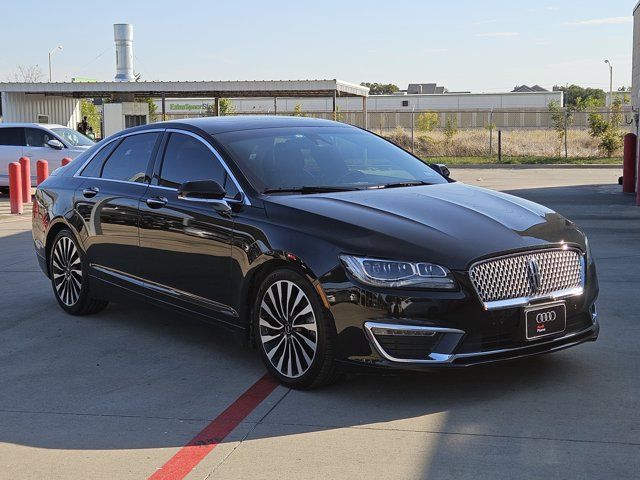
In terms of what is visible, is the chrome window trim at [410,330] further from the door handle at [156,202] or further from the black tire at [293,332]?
the door handle at [156,202]

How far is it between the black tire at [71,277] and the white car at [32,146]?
13.9 m

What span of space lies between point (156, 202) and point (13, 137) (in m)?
16.5

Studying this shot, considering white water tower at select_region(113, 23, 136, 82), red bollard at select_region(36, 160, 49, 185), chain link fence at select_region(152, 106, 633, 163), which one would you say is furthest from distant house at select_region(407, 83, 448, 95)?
red bollard at select_region(36, 160, 49, 185)

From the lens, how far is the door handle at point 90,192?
289 inches

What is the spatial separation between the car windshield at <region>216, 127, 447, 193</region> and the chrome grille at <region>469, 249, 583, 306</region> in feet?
4.49

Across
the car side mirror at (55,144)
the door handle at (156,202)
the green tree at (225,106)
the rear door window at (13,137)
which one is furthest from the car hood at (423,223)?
the green tree at (225,106)

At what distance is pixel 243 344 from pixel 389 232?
4.48 feet

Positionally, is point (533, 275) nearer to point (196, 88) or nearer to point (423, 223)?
point (423, 223)

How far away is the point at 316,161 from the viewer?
6.27 metres

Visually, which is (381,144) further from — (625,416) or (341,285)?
(625,416)

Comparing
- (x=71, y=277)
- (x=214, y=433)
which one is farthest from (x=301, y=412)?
(x=71, y=277)

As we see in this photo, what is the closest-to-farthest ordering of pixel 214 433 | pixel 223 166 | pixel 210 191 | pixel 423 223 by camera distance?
pixel 214 433 < pixel 423 223 < pixel 210 191 < pixel 223 166

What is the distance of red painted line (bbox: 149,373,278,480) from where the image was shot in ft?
13.8

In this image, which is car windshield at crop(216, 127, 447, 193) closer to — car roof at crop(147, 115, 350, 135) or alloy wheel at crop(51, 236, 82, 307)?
car roof at crop(147, 115, 350, 135)
